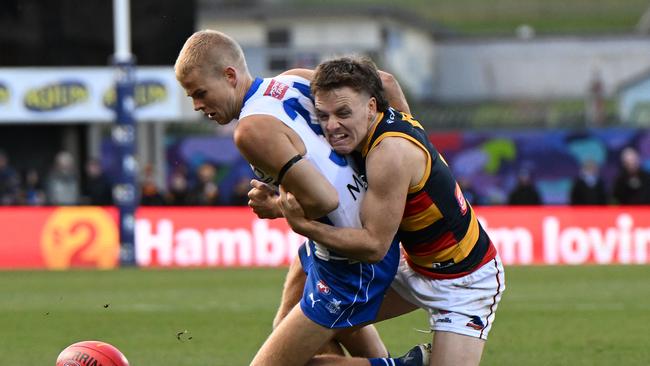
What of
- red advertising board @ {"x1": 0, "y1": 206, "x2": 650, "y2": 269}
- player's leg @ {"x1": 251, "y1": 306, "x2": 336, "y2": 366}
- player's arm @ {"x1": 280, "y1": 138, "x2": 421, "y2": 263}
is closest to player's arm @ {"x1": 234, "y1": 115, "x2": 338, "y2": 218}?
player's arm @ {"x1": 280, "y1": 138, "x2": 421, "y2": 263}

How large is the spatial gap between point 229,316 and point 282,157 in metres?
6.68

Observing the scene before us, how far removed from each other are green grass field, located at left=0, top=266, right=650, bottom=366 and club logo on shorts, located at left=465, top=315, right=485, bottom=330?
267cm

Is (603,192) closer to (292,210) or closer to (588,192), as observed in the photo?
(588,192)

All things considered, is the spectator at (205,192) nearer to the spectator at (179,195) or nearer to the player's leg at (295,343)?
the spectator at (179,195)

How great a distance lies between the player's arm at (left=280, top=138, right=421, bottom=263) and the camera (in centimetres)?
621

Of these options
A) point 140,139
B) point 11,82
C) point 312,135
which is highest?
point 312,135

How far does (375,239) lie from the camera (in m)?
6.25

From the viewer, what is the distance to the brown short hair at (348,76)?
6.20 metres

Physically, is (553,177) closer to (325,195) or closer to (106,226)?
(106,226)

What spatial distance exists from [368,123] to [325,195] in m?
0.45

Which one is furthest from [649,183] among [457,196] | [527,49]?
[527,49]

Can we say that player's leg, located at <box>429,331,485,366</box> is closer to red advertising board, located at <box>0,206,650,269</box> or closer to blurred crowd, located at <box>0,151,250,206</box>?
red advertising board, located at <box>0,206,650,269</box>

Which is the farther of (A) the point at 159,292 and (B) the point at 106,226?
(B) the point at 106,226

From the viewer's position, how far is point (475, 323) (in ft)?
21.9
